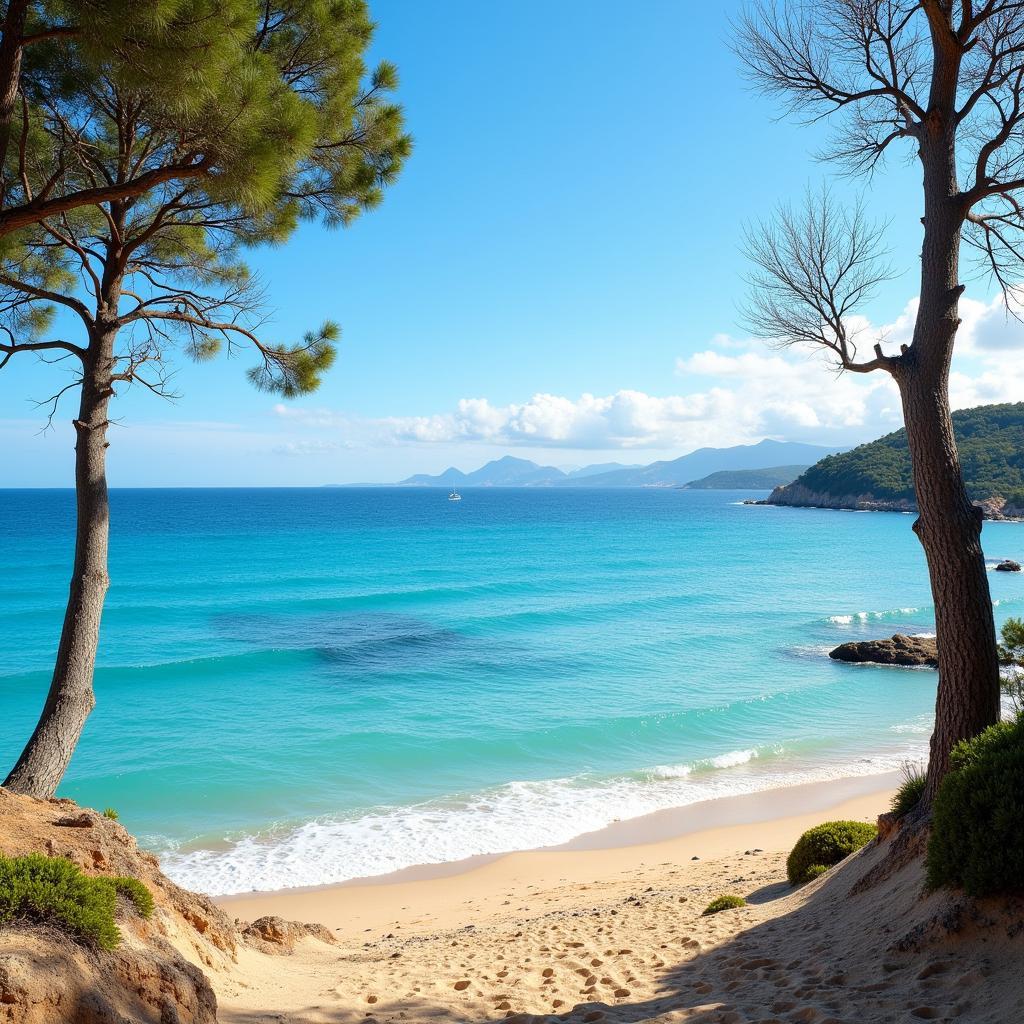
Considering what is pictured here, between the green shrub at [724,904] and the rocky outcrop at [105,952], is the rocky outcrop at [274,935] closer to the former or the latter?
the rocky outcrop at [105,952]

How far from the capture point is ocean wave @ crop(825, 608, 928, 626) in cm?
3331

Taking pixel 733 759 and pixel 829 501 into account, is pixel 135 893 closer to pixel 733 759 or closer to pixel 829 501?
pixel 733 759

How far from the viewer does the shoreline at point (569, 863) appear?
10.4m

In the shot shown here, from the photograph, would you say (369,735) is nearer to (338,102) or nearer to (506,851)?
(506,851)

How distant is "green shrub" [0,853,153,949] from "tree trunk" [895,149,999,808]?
6.61 m

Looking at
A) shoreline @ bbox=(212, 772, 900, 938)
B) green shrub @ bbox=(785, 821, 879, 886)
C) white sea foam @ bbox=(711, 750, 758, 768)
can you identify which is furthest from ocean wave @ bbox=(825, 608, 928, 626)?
green shrub @ bbox=(785, 821, 879, 886)

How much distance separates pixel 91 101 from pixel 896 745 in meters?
19.2

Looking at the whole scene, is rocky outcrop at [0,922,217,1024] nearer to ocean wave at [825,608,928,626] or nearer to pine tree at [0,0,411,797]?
pine tree at [0,0,411,797]

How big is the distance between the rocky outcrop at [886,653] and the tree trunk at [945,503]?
20727 millimetres

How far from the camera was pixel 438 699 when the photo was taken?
21359 mm

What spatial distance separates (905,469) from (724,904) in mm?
110033

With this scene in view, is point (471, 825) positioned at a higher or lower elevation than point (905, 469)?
lower

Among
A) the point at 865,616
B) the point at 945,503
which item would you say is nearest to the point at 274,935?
the point at 945,503

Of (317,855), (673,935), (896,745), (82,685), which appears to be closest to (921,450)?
(673,935)
